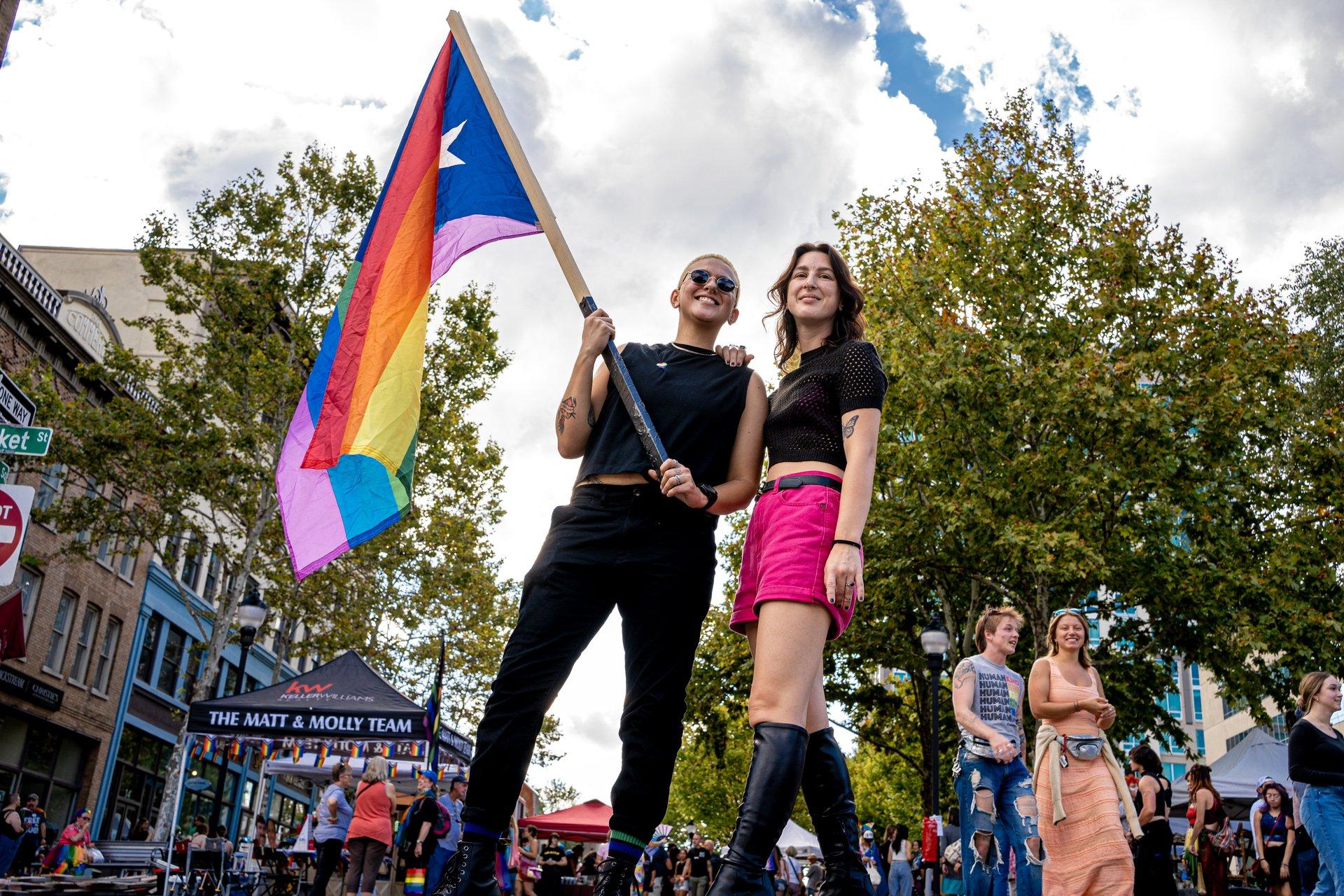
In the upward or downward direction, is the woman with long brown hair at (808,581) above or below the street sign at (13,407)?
below

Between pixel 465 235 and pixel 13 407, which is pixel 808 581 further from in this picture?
pixel 13 407

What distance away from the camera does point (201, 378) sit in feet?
88.5

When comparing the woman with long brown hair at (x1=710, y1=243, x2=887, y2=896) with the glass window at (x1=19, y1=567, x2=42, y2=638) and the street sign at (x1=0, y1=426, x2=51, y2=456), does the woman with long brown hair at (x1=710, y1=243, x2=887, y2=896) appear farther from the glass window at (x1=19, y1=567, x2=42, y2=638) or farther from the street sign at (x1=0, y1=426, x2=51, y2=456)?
the glass window at (x1=19, y1=567, x2=42, y2=638)

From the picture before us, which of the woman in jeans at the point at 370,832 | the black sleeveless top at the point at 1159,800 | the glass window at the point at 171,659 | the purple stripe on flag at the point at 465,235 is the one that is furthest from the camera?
the glass window at the point at 171,659

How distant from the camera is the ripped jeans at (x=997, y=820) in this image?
6.70 metres

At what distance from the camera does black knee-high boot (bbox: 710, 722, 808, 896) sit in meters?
3.24

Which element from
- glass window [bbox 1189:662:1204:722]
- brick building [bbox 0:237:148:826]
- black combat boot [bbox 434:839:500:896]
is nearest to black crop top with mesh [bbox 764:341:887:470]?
black combat boot [bbox 434:839:500:896]

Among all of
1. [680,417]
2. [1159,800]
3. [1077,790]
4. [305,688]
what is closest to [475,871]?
[680,417]

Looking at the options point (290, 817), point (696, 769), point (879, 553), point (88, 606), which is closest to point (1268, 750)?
point (879, 553)

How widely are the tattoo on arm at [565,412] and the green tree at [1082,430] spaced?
17365 mm

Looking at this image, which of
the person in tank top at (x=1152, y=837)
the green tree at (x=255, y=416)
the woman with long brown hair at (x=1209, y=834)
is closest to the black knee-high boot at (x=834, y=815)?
the person in tank top at (x=1152, y=837)

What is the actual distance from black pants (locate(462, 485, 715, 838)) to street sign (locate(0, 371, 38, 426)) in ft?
24.1

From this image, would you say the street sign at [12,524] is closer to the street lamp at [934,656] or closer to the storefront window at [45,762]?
the street lamp at [934,656]

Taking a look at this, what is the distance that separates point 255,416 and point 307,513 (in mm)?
23164
